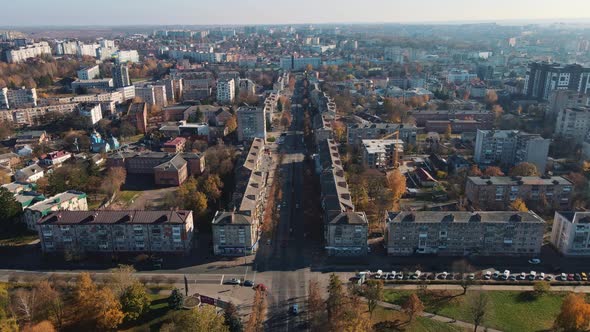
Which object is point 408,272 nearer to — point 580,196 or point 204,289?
→ point 204,289

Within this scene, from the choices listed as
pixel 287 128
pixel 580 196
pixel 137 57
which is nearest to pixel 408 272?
pixel 580 196

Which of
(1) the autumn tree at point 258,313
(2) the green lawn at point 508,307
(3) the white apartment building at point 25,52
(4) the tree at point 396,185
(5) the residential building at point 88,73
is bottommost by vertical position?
(2) the green lawn at point 508,307

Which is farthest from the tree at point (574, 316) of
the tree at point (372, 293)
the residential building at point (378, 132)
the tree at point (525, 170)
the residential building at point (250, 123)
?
the residential building at point (250, 123)

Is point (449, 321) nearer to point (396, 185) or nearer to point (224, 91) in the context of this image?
point (396, 185)

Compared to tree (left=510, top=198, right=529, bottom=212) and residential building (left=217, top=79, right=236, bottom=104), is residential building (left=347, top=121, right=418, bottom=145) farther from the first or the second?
residential building (left=217, top=79, right=236, bottom=104)

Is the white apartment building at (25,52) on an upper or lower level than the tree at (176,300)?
upper

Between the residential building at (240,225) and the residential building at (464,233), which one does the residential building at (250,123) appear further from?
the residential building at (464,233)
